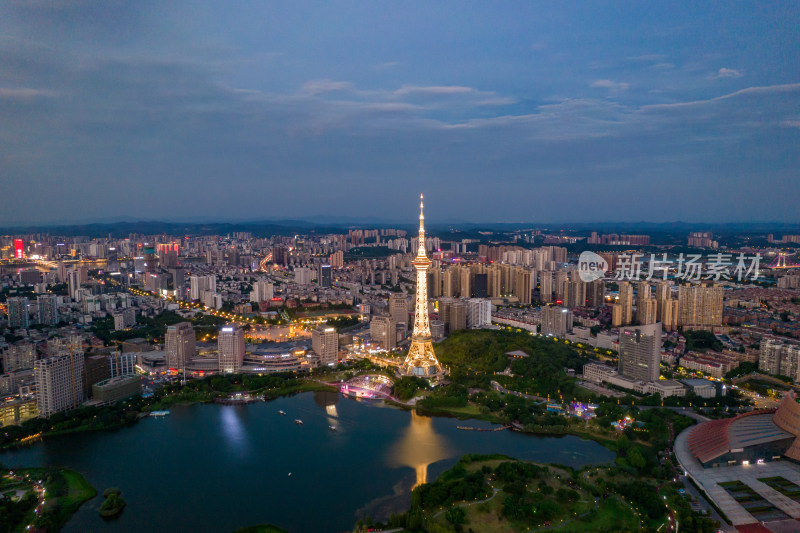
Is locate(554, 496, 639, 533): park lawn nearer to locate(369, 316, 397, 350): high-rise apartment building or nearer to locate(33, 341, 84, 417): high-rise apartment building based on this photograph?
locate(369, 316, 397, 350): high-rise apartment building

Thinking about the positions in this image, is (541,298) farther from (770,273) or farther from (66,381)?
(66,381)

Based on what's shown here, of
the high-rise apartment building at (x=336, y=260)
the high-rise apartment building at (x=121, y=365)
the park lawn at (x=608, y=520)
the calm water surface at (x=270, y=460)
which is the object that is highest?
the high-rise apartment building at (x=336, y=260)

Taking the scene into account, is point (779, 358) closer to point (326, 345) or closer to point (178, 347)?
point (326, 345)

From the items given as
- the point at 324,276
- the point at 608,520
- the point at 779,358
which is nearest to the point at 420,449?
the point at 608,520

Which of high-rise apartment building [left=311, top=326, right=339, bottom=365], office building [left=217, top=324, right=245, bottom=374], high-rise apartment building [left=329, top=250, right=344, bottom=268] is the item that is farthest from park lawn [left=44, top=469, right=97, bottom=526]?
high-rise apartment building [left=329, top=250, right=344, bottom=268]

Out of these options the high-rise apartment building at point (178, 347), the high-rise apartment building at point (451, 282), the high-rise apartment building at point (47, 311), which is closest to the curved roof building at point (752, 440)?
the high-rise apartment building at point (178, 347)

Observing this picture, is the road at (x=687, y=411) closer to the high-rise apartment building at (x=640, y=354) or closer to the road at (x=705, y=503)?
the high-rise apartment building at (x=640, y=354)

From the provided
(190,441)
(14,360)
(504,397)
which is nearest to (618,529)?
(504,397)
